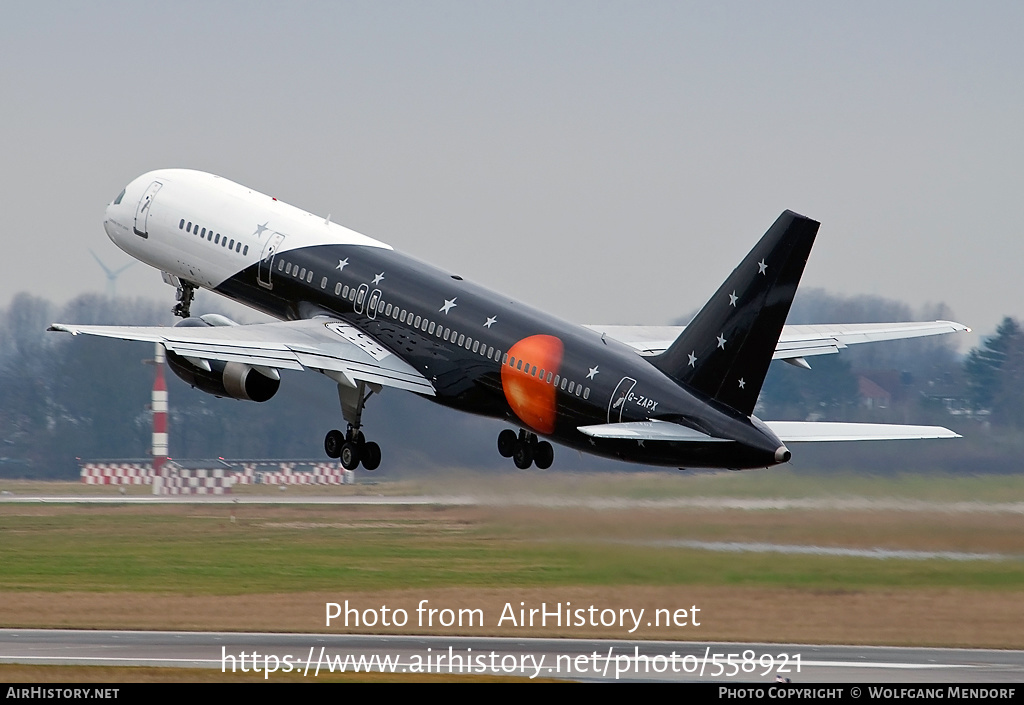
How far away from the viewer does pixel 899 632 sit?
159 ft

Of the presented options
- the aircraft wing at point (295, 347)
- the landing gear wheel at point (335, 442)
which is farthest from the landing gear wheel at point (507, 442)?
the landing gear wheel at point (335, 442)

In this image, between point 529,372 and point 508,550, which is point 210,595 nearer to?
point 508,550

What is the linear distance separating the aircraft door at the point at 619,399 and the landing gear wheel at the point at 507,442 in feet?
22.5

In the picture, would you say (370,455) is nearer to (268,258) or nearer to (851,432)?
(268,258)

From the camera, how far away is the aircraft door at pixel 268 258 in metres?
48.5

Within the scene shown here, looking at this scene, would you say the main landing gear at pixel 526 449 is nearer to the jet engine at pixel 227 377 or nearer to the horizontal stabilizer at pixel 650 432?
the jet engine at pixel 227 377

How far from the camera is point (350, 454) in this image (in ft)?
154

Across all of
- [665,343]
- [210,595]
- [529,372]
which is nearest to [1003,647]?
[665,343]

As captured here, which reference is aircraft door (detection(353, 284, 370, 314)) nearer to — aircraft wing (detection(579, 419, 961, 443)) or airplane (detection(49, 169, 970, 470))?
airplane (detection(49, 169, 970, 470))

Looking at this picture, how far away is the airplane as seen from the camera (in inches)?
1551

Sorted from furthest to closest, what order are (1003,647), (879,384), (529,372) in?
(879,384), (1003,647), (529,372)

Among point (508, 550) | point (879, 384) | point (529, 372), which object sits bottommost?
point (508, 550)

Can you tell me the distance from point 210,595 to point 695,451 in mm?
19461

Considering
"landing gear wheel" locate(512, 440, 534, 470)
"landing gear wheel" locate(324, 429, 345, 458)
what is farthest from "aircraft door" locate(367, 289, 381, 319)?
"landing gear wheel" locate(512, 440, 534, 470)
